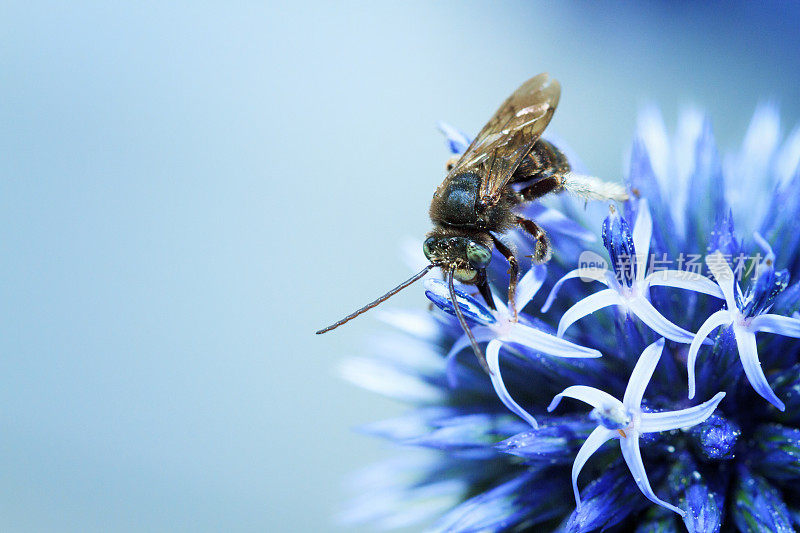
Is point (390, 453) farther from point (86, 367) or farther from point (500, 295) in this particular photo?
point (86, 367)

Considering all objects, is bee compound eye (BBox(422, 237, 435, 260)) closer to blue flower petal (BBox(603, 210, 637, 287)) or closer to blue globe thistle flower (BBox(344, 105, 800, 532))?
blue globe thistle flower (BBox(344, 105, 800, 532))

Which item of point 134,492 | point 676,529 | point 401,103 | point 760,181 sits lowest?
point 676,529

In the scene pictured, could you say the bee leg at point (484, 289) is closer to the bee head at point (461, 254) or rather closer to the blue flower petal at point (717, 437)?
the bee head at point (461, 254)

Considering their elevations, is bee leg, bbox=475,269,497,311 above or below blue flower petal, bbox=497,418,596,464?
above

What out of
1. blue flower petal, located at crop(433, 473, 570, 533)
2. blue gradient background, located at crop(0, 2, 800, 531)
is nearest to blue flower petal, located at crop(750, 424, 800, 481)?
blue flower petal, located at crop(433, 473, 570, 533)

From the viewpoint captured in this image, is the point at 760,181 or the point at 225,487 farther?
the point at 225,487

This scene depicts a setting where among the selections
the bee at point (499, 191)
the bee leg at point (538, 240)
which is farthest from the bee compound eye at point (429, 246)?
the bee leg at point (538, 240)

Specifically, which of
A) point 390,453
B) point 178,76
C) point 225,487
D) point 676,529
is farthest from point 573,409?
point 178,76

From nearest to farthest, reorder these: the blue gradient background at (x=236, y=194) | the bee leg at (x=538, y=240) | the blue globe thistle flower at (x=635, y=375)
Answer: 1. the blue globe thistle flower at (x=635, y=375)
2. the bee leg at (x=538, y=240)
3. the blue gradient background at (x=236, y=194)
